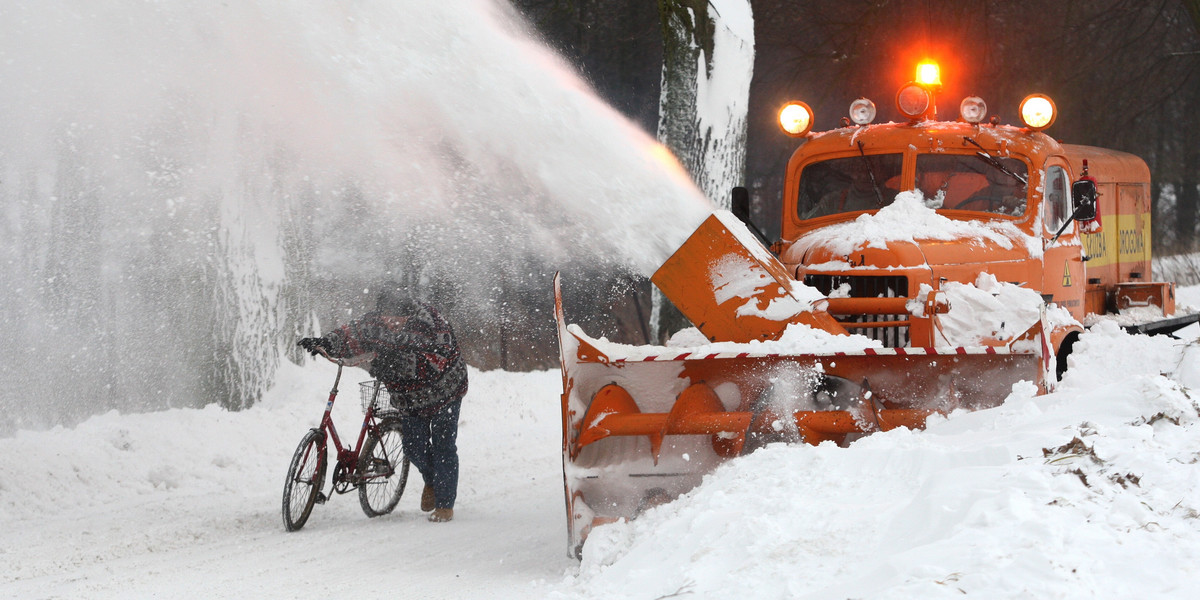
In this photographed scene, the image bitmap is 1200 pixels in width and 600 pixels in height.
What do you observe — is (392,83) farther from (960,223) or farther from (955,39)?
(955,39)

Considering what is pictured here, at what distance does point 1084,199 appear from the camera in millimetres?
6734

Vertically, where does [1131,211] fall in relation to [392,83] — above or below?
below

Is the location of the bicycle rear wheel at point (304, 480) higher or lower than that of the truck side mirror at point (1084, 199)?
lower

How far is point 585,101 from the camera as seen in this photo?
37.8ft

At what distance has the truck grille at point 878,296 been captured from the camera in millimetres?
6145

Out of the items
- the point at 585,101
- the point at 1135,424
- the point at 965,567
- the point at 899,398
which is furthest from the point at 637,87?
the point at 965,567

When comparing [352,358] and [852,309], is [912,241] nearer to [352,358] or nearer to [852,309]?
[852,309]

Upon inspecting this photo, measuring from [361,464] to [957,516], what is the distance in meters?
4.06

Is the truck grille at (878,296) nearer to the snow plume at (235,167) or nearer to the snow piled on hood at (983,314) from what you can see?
the snow piled on hood at (983,314)

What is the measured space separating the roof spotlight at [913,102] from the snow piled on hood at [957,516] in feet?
9.09

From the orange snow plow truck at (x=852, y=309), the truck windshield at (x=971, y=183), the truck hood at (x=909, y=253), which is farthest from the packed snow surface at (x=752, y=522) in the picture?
the truck windshield at (x=971, y=183)

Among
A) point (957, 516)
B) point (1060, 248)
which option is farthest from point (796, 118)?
point (957, 516)

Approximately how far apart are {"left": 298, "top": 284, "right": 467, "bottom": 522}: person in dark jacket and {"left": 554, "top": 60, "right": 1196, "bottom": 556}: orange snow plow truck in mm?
1301

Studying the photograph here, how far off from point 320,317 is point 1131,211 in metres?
8.06
